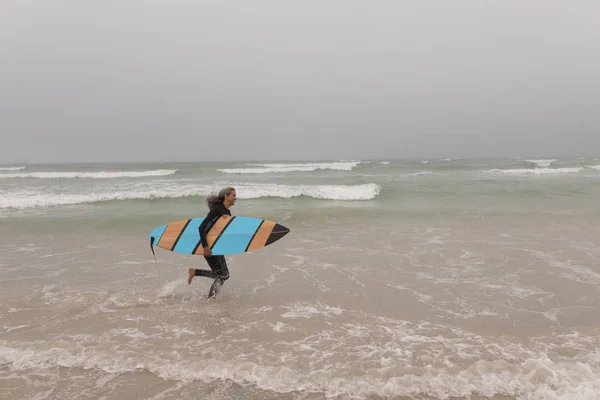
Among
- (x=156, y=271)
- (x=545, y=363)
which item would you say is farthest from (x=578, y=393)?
(x=156, y=271)

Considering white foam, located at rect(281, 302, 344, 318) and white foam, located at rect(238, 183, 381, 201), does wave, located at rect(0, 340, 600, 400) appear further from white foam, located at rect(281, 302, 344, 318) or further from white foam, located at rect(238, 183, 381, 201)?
white foam, located at rect(238, 183, 381, 201)

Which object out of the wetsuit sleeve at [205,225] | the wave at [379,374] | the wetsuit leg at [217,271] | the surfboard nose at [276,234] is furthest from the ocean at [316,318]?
the wetsuit sleeve at [205,225]

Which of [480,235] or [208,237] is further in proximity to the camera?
[480,235]

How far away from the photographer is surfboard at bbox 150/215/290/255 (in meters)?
5.14

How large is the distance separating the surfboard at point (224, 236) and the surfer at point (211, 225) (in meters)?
0.14

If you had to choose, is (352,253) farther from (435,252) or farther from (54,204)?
(54,204)

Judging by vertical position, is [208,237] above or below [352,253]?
above

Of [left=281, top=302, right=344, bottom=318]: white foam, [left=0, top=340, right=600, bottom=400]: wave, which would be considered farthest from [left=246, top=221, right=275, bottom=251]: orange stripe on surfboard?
[left=0, top=340, right=600, bottom=400]: wave

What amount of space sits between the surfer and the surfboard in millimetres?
135

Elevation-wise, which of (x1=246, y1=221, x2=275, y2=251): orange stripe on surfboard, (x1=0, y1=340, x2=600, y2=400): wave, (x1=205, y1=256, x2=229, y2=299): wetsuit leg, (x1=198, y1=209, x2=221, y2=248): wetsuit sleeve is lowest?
(x1=0, y1=340, x2=600, y2=400): wave

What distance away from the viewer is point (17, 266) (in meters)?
6.81

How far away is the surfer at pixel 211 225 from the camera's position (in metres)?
4.87

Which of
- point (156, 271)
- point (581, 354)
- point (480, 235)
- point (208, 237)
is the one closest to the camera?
point (581, 354)

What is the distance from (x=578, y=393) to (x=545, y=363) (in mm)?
404
